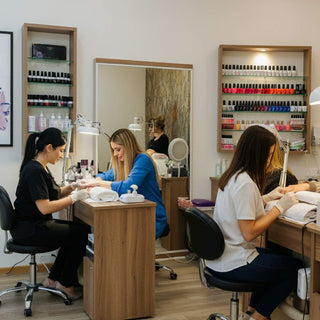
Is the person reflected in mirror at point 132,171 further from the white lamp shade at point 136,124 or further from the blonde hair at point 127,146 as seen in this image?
the white lamp shade at point 136,124

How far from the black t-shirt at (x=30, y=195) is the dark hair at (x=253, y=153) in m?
1.30

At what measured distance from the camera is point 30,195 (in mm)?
3102

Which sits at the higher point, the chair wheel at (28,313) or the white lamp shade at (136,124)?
the white lamp shade at (136,124)

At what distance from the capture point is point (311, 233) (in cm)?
225

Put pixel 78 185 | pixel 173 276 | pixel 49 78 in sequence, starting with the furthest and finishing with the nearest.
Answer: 1. pixel 49 78
2. pixel 173 276
3. pixel 78 185

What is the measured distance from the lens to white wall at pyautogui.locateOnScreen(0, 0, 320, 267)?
402 centimetres

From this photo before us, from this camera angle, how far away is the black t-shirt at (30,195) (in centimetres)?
302

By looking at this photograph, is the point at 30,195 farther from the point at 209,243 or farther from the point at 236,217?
the point at 236,217

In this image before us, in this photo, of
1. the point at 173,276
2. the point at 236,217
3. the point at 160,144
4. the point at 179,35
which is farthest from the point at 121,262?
the point at 179,35

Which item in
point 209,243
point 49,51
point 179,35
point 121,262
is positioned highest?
point 179,35

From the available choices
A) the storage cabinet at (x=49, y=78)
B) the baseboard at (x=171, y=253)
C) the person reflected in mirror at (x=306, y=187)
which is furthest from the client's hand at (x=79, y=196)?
the baseboard at (x=171, y=253)

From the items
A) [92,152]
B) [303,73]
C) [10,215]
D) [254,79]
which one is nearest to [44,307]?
[10,215]

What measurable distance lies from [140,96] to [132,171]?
3.60 feet

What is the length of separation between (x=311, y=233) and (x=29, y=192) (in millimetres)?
1847
